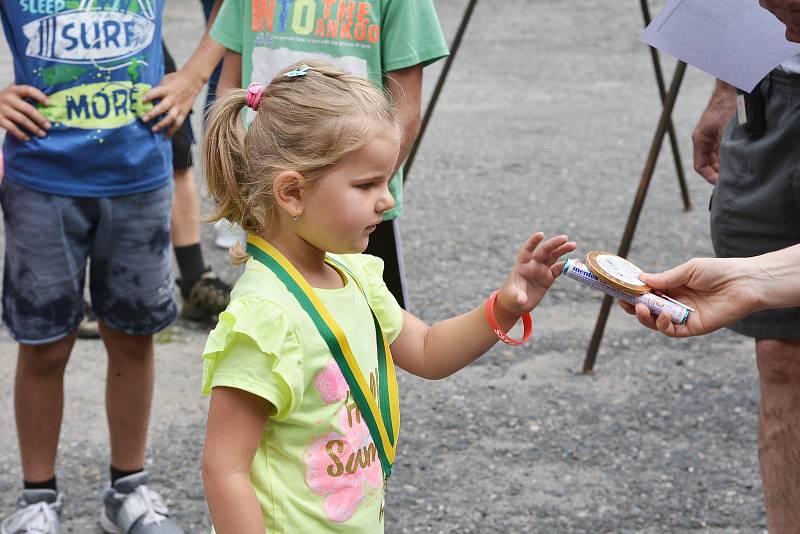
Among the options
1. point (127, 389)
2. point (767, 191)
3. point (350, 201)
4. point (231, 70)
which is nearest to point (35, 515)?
point (127, 389)

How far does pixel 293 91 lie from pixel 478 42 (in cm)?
858

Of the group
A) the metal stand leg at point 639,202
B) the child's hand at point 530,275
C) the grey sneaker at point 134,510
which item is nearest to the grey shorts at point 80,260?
the grey sneaker at point 134,510

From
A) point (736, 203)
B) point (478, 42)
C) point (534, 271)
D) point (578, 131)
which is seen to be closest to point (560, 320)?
point (736, 203)

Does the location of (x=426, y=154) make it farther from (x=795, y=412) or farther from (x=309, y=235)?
(x=309, y=235)

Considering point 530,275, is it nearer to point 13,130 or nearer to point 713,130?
point 713,130

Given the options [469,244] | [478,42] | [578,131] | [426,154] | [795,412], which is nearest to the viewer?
[795,412]

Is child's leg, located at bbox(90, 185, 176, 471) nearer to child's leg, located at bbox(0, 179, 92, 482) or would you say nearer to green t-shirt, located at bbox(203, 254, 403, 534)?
child's leg, located at bbox(0, 179, 92, 482)

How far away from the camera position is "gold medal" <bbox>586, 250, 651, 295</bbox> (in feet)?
6.20

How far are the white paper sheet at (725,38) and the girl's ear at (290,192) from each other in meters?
1.09

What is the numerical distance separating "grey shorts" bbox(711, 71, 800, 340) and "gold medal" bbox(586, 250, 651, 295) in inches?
26.9

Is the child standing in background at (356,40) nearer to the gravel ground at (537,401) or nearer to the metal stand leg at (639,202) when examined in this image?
the gravel ground at (537,401)

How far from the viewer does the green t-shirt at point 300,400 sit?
5.84 ft

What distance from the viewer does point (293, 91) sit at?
1907 mm

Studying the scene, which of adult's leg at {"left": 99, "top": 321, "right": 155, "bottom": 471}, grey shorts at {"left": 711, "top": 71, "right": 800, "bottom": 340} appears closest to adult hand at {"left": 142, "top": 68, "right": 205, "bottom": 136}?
adult's leg at {"left": 99, "top": 321, "right": 155, "bottom": 471}
